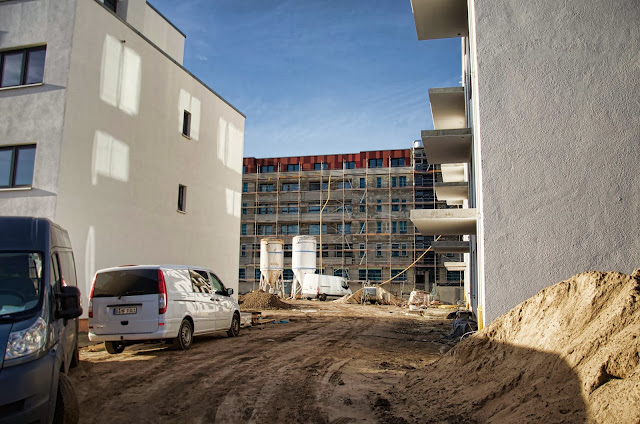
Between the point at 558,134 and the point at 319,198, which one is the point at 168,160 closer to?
the point at 558,134

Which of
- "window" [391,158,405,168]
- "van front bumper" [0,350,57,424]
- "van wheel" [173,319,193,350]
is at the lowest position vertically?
"van wheel" [173,319,193,350]

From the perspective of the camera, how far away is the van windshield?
15.2ft

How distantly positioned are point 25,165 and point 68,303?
10.3m

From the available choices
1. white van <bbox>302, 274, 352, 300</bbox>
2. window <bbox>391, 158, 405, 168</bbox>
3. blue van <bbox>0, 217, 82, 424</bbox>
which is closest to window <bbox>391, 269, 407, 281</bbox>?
white van <bbox>302, 274, 352, 300</bbox>

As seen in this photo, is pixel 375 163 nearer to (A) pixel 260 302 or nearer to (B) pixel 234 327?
(A) pixel 260 302

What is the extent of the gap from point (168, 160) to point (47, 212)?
5.59m

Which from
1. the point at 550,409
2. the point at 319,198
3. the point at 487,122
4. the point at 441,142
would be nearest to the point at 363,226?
the point at 319,198

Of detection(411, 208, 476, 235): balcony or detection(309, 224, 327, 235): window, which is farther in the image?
detection(309, 224, 327, 235): window

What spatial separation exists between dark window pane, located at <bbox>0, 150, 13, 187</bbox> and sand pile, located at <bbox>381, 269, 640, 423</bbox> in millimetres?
11936

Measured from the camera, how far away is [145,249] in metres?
16.6

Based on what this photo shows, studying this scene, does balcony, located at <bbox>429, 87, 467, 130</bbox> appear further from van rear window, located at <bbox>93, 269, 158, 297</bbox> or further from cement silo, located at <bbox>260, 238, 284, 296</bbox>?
cement silo, located at <bbox>260, 238, 284, 296</bbox>

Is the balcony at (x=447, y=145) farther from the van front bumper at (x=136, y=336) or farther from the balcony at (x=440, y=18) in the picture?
the van front bumper at (x=136, y=336)

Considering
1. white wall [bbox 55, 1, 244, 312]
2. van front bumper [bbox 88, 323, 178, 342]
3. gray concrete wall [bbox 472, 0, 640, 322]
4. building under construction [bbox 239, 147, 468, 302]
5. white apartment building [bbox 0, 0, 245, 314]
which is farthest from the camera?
building under construction [bbox 239, 147, 468, 302]

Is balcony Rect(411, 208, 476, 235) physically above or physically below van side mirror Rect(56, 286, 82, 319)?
above
